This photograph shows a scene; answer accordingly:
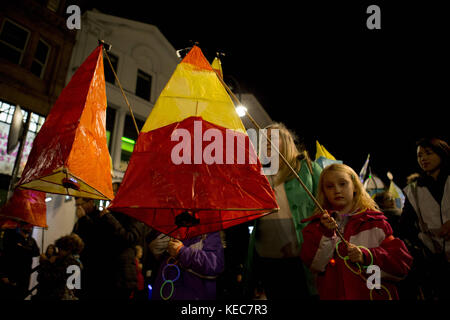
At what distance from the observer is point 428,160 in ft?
9.71

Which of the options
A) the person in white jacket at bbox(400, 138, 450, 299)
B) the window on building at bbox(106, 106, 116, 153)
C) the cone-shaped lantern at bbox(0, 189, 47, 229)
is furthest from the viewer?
the window on building at bbox(106, 106, 116, 153)

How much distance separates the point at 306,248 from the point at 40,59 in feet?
46.7

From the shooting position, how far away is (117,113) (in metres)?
13.2

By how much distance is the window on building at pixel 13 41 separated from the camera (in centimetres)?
1032

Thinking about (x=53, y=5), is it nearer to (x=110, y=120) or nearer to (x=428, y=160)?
(x=110, y=120)

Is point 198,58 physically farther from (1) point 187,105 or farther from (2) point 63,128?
(2) point 63,128

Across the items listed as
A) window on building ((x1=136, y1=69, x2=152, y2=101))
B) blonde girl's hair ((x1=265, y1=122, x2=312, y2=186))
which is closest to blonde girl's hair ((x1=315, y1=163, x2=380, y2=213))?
blonde girl's hair ((x1=265, y1=122, x2=312, y2=186))

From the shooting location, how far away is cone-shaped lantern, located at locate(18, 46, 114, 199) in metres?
2.08

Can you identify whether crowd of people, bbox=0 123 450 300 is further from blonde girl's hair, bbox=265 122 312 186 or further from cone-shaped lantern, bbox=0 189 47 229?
cone-shaped lantern, bbox=0 189 47 229

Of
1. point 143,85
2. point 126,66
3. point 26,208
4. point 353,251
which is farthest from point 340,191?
point 143,85

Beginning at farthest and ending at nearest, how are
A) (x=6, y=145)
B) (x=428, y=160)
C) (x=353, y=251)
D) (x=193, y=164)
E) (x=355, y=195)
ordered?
(x=6, y=145)
(x=428, y=160)
(x=355, y=195)
(x=353, y=251)
(x=193, y=164)

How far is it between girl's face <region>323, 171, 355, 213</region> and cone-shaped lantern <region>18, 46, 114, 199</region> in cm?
205

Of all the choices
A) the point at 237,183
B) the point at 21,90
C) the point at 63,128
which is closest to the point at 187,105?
the point at 237,183

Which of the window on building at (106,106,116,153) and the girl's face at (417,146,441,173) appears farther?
the window on building at (106,106,116,153)
